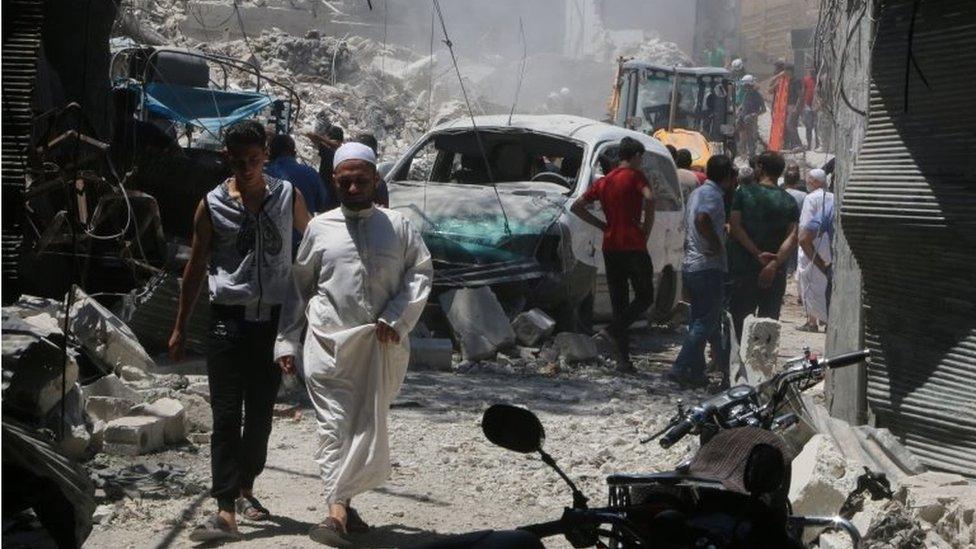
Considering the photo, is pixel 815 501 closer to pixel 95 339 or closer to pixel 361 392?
pixel 361 392

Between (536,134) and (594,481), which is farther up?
(536,134)

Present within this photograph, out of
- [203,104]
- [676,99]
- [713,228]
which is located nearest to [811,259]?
[713,228]

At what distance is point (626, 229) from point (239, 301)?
512 cm

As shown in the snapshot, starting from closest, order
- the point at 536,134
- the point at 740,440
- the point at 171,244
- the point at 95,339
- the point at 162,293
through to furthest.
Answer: the point at 740,440 → the point at 95,339 → the point at 162,293 → the point at 171,244 → the point at 536,134

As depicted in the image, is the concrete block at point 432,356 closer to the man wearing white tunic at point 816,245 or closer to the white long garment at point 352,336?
the man wearing white tunic at point 816,245

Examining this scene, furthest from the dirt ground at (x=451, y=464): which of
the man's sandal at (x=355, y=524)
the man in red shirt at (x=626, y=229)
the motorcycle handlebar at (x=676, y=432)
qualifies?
the motorcycle handlebar at (x=676, y=432)

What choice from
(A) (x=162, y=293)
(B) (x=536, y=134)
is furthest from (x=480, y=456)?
(B) (x=536, y=134)

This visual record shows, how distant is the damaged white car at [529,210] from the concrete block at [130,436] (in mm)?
4379

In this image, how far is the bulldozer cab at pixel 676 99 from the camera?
80.7ft

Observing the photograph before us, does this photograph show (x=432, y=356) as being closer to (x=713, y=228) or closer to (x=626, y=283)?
(x=626, y=283)

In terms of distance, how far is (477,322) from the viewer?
36.8ft

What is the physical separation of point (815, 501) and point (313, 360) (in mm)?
2154

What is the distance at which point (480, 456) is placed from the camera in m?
7.81

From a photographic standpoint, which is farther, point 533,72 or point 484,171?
point 533,72
